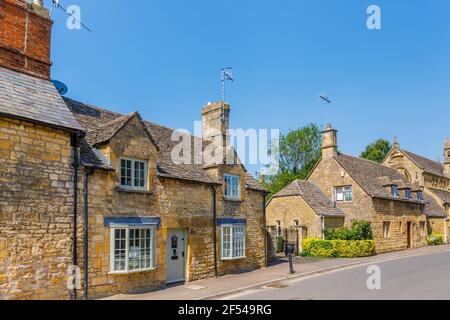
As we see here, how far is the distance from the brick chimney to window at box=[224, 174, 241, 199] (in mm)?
9341

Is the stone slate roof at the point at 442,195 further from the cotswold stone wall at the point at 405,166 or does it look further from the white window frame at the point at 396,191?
the white window frame at the point at 396,191

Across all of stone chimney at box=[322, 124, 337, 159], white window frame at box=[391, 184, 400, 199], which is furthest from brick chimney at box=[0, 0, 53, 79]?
white window frame at box=[391, 184, 400, 199]

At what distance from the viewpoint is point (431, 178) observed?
45.3 metres

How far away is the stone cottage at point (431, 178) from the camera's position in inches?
1547

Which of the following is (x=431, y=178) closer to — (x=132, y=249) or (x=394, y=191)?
(x=394, y=191)

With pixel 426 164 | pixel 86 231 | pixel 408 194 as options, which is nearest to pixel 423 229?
pixel 408 194

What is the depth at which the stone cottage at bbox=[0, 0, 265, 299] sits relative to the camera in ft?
35.9

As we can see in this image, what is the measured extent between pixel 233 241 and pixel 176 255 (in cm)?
358

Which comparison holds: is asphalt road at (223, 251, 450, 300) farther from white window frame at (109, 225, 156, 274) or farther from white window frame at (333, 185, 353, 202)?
white window frame at (333, 185, 353, 202)

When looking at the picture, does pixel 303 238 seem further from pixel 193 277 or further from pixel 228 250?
pixel 193 277

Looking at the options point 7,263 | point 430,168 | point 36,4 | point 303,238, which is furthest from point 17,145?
point 430,168

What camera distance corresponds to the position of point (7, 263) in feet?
34.2

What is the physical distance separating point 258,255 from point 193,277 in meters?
5.16

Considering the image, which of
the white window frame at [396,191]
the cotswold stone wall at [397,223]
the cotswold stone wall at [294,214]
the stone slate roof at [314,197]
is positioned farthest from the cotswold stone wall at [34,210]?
the white window frame at [396,191]
